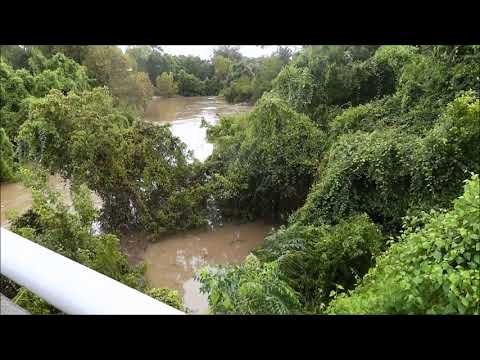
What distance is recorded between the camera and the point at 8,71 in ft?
40.0

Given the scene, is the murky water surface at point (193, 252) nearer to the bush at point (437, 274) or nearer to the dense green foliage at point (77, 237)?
the dense green foliage at point (77, 237)

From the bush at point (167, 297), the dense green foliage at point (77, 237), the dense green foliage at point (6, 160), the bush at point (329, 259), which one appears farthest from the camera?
the dense green foliage at point (6, 160)

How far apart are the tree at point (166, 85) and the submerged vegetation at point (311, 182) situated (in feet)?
38.2

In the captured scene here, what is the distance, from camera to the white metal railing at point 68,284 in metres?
1.03

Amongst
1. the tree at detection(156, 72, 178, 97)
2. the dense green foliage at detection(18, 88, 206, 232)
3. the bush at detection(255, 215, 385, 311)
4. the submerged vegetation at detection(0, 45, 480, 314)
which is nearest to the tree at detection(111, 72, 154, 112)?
the submerged vegetation at detection(0, 45, 480, 314)

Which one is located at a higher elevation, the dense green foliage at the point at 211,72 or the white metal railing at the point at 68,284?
the white metal railing at the point at 68,284

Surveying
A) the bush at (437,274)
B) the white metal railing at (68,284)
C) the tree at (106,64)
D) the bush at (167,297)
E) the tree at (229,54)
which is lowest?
the bush at (167,297)

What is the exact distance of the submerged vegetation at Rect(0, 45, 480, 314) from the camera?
98.8 inches

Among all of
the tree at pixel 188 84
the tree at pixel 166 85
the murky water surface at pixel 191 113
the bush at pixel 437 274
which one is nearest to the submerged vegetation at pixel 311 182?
the bush at pixel 437 274
